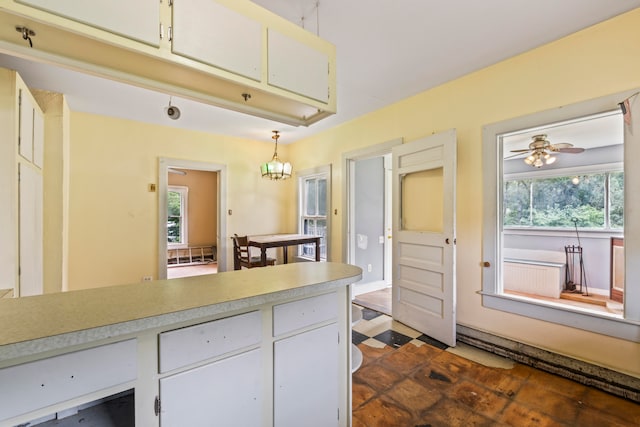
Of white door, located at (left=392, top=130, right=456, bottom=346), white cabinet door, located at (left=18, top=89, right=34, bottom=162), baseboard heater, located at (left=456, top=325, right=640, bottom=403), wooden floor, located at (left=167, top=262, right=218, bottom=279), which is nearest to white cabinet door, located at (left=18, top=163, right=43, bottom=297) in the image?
white cabinet door, located at (left=18, top=89, right=34, bottom=162)

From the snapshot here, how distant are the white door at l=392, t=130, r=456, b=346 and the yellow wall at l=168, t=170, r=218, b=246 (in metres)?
5.69

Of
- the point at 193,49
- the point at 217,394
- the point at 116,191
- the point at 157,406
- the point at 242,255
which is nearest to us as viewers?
the point at 157,406

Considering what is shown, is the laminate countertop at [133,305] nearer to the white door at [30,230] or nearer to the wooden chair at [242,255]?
the white door at [30,230]

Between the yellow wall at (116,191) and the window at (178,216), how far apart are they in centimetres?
322

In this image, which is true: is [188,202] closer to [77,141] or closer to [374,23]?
[77,141]

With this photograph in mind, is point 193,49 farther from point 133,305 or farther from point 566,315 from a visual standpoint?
point 566,315

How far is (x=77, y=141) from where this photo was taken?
3.48m

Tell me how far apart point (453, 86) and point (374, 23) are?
Result: 1.26 metres

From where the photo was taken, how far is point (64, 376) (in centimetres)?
74

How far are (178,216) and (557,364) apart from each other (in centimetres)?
Result: 749

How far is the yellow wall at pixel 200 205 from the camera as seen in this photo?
7.12 meters

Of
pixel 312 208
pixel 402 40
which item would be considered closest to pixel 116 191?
pixel 312 208

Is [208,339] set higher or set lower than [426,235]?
lower

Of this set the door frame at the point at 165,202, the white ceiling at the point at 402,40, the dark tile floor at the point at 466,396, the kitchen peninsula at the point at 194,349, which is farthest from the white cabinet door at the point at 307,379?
the door frame at the point at 165,202
